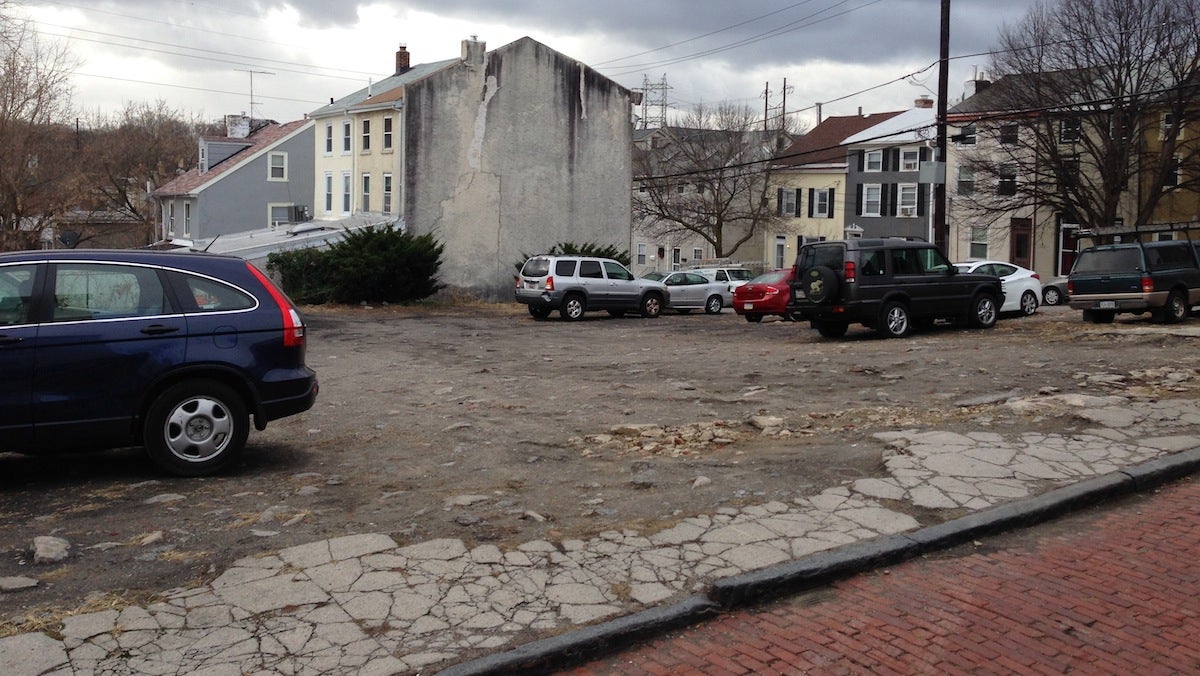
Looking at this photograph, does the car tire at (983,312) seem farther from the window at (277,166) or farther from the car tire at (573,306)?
the window at (277,166)

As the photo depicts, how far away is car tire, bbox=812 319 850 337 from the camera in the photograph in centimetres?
2070

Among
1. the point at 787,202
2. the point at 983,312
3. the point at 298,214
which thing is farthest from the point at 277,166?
the point at 983,312

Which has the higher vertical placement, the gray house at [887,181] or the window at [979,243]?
the gray house at [887,181]

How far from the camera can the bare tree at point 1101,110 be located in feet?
132

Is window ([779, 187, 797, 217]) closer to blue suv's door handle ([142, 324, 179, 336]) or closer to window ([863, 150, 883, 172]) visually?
window ([863, 150, 883, 172])

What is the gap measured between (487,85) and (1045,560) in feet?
112

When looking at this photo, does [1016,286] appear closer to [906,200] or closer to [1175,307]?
[1175,307]

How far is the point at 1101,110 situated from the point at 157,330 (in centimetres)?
4330

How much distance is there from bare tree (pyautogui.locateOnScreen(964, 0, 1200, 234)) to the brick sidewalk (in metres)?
38.3

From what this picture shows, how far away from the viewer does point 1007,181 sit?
1777 inches

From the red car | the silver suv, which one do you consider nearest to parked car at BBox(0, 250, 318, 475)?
the red car

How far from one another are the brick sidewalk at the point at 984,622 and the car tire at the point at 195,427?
13.8 feet

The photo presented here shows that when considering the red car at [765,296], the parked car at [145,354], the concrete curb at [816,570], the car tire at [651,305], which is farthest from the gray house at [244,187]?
the concrete curb at [816,570]

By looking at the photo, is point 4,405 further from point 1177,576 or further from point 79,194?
point 79,194
